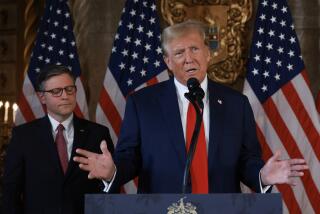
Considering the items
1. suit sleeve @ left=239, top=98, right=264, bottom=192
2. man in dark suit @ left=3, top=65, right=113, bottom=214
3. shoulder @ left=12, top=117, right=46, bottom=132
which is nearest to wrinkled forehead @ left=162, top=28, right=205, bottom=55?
suit sleeve @ left=239, top=98, right=264, bottom=192

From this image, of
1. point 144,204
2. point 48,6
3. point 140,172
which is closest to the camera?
point 144,204

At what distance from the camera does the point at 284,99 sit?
18.4ft

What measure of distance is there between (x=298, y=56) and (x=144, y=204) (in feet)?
12.4

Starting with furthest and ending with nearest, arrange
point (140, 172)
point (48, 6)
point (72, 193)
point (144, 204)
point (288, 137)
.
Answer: point (48, 6) → point (288, 137) → point (72, 193) → point (140, 172) → point (144, 204)

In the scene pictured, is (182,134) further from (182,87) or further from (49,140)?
(49,140)

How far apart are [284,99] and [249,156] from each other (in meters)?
2.58

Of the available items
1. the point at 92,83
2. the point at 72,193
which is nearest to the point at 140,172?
the point at 72,193

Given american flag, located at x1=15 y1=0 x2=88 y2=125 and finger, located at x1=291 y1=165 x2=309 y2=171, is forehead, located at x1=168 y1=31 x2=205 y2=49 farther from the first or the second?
american flag, located at x1=15 y1=0 x2=88 y2=125

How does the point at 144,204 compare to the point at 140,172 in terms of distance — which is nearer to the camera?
the point at 144,204

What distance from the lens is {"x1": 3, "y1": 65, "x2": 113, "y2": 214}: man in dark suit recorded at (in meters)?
3.93

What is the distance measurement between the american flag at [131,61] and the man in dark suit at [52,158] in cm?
155

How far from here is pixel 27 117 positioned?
5754 millimetres

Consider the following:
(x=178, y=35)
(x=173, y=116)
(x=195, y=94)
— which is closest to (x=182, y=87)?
(x=173, y=116)

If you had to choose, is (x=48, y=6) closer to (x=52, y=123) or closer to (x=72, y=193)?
(x=52, y=123)
